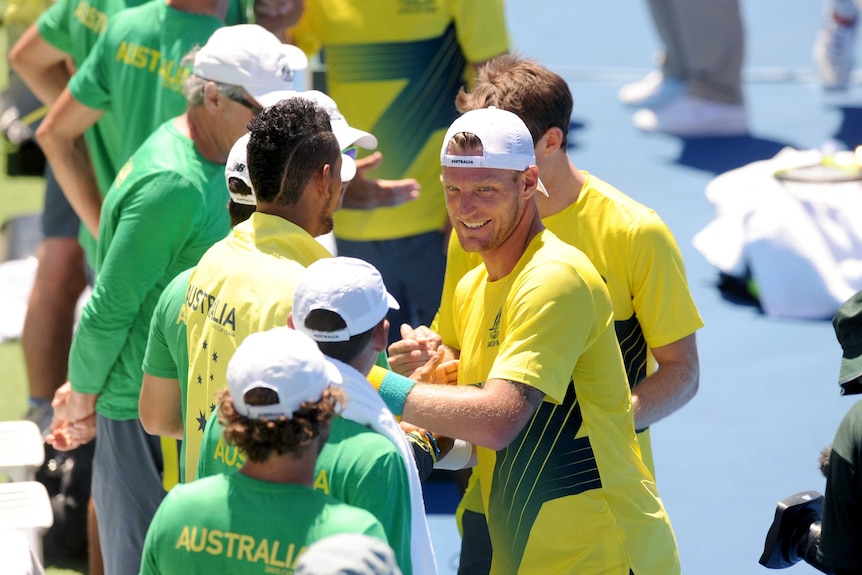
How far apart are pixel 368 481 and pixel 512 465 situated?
655mm

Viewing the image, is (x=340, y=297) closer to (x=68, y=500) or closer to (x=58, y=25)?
(x=68, y=500)

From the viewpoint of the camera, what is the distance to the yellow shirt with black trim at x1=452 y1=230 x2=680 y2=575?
9.21 feet

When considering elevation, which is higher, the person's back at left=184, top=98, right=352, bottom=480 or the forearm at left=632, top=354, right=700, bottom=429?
the person's back at left=184, top=98, right=352, bottom=480

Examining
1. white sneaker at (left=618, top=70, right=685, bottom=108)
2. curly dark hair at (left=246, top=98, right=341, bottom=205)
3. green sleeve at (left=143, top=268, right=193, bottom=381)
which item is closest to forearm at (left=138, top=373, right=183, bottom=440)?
green sleeve at (left=143, top=268, right=193, bottom=381)

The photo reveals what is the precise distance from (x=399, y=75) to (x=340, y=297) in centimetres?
290

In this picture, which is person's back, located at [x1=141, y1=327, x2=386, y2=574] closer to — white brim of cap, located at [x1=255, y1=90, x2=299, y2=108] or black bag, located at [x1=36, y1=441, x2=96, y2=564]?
white brim of cap, located at [x1=255, y1=90, x2=299, y2=108]

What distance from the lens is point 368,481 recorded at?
8.18 ft

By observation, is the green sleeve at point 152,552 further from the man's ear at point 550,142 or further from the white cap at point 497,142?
the man's ear at point 550,142

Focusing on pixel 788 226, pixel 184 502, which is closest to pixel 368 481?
pixel 184 502

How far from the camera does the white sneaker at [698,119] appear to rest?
30.0ft

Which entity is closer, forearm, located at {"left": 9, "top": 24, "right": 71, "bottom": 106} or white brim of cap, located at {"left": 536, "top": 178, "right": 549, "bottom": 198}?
white brim of cap, located at {"left": 536, "top": 178, "right": 549, "bottom": 198}

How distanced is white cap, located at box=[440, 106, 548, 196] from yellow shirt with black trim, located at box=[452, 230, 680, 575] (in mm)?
188

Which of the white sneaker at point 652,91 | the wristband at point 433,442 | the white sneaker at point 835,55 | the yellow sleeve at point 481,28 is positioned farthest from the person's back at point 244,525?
the white sneaker at point 835,55

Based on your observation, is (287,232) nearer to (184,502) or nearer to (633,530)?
(184,502)
